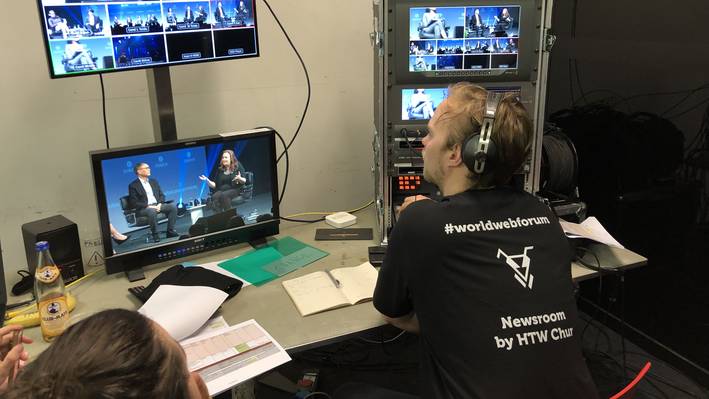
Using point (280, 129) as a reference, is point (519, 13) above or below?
above

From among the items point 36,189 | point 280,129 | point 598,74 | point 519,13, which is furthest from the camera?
point 598,74

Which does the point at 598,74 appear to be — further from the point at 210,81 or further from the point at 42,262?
the point at 42,262

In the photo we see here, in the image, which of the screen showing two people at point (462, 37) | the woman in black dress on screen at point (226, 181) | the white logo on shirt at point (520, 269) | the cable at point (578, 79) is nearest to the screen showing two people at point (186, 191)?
the woman in black dress on screen at point (226, 181)

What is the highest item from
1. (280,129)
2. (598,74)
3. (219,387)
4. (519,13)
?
(519,13)

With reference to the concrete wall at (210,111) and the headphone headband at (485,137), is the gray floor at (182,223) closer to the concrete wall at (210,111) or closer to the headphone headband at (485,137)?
the concrete wall at (210,111)

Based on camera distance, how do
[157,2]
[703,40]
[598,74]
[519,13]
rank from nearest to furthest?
[157,2] → [519,13] → [703,40] → [598,74]

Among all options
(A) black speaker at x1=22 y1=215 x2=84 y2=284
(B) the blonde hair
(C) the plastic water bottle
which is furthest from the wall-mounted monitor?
(B) the blonde hair

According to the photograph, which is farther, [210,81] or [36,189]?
[210,81]

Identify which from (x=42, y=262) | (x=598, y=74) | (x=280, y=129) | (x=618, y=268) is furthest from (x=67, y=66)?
(x=598, y=74)

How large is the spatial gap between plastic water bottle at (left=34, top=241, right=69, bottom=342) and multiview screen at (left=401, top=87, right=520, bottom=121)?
1.12m

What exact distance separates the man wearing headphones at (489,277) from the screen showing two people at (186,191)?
30.0 inches

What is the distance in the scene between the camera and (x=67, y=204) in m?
2.08

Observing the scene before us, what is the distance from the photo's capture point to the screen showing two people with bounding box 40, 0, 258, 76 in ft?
5.30

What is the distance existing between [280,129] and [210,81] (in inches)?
13.8
